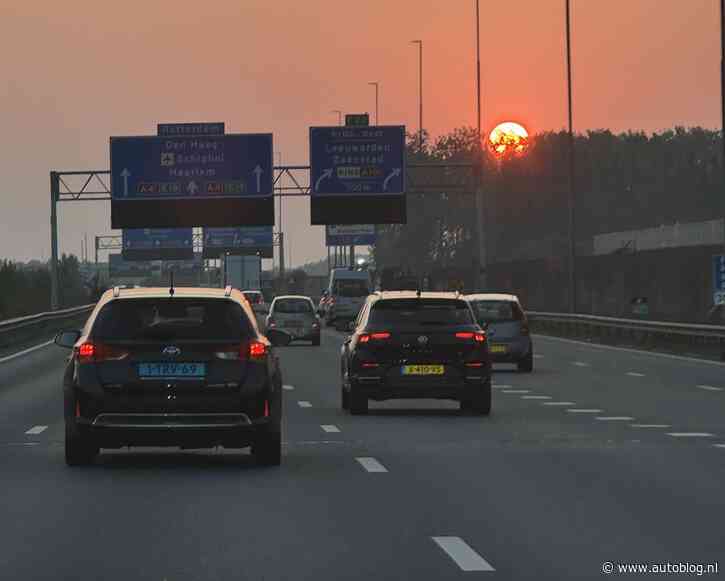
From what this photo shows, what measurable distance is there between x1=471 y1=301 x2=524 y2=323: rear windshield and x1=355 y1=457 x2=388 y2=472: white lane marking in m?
18.8

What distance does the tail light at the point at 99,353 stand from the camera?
1608 cm

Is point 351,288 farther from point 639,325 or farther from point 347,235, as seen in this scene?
point 347,235

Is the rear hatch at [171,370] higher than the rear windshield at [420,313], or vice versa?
the rear windshield at [420,313]

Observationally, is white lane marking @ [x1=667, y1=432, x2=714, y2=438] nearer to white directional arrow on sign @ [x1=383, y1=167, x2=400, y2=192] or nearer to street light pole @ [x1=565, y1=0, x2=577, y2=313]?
street light pole @ [x1=565, y1=0, x2=577, y2=313]

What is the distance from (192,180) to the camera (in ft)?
218

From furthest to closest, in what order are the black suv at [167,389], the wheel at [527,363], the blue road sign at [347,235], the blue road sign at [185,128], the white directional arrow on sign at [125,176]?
the blue road sign at [347,235], the blue road sign at [185,128], the white directional arrow on sign at [125,176], the wheel at [527,363], the black suv at [167,389]

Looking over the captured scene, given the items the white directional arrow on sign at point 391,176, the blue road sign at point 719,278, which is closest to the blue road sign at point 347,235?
the white directional arrow on sign at point 391,176

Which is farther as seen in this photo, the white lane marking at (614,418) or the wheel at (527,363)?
the wheel at (527,363)

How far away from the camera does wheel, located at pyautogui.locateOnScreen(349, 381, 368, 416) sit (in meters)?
24.1

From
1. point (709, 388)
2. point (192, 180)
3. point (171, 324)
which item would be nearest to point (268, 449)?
point (171, 324)

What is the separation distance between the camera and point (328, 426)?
Answer: 72.3ft

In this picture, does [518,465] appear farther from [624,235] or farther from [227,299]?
[624,235]

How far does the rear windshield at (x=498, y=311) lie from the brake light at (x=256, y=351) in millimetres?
19940

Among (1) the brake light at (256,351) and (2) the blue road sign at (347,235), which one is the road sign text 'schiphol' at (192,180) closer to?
(1) the brake light at (256,351)
